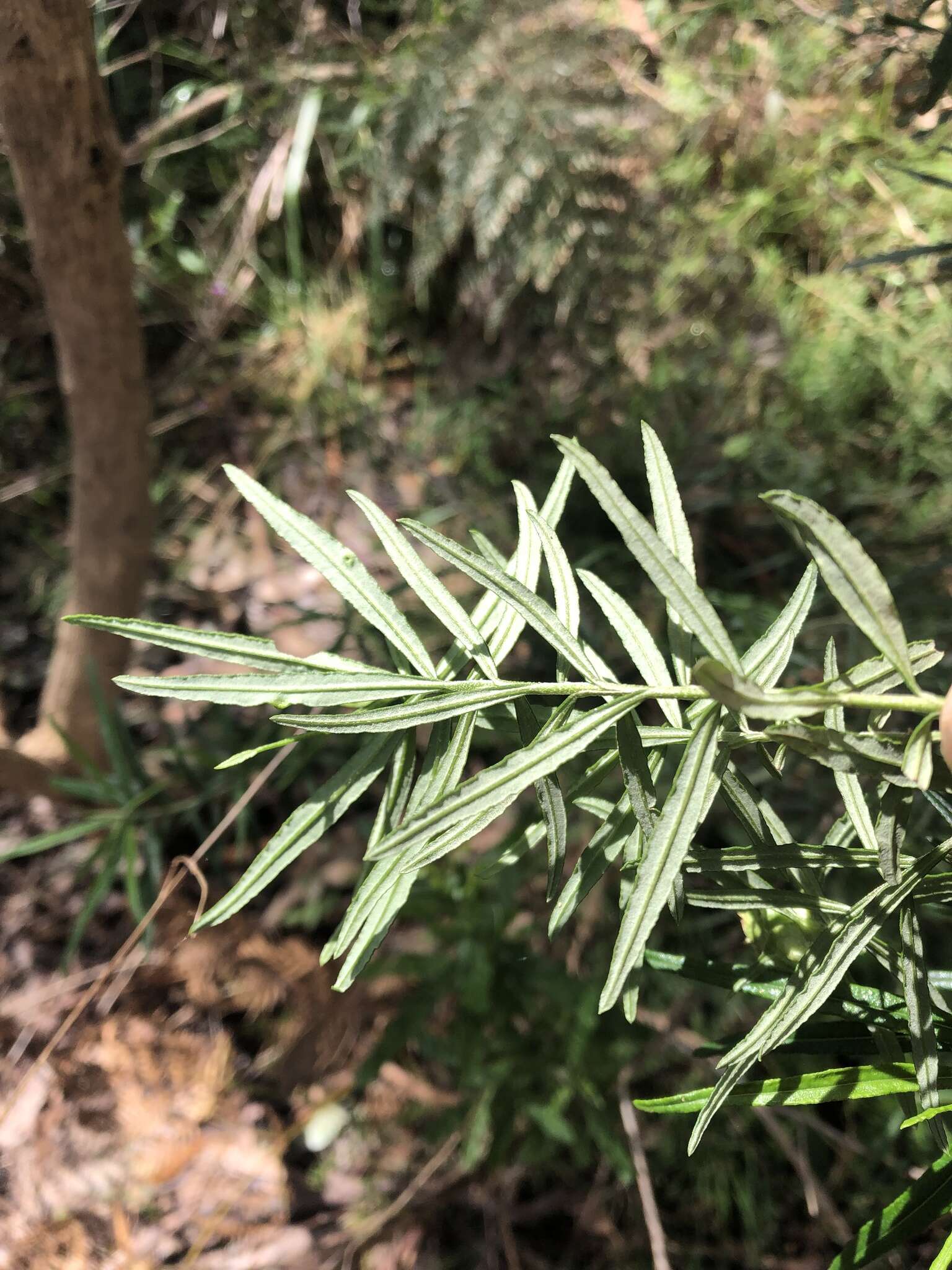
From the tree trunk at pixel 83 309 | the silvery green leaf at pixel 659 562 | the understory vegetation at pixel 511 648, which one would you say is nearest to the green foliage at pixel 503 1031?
the understory vegetation at pixel 511 648

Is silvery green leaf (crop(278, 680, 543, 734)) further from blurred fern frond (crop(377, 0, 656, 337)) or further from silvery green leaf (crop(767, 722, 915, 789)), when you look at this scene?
blurred fern frond (crop(377, 0, 656, 337))

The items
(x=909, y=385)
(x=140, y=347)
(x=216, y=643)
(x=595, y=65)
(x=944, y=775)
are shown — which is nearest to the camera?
(x=944, y=775)

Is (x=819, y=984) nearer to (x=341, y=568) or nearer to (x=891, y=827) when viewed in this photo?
(x=891, y=827)

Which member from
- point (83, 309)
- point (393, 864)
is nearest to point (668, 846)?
point (393, 864)

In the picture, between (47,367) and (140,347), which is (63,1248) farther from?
(47,367)

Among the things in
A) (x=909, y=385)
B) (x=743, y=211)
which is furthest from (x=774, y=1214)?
(x=743, y=211)
